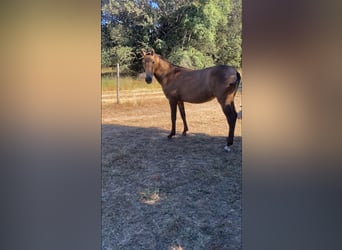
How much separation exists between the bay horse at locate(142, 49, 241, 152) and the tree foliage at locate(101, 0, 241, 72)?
0.04 meters

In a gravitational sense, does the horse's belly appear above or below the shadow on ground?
above

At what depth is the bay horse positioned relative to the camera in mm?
1464

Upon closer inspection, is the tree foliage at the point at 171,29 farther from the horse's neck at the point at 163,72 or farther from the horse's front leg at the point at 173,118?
the horse's front leg at the point at 173,118

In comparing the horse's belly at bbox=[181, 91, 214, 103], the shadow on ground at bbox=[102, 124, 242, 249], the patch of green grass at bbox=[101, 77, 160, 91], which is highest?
the patch of green grass at bbox=[101, 77, 160, 91]

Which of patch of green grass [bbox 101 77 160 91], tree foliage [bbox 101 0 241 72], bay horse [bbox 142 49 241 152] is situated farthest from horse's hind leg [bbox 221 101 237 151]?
patch of green grass [bbox 101 77 160 91]

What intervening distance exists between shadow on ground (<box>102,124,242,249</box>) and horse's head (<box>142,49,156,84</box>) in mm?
239

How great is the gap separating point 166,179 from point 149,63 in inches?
20.1

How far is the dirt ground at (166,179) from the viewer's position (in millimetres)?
1424

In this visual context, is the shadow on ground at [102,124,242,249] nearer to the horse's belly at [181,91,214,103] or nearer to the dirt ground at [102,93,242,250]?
the dirt ground at [102,93,242,250]
